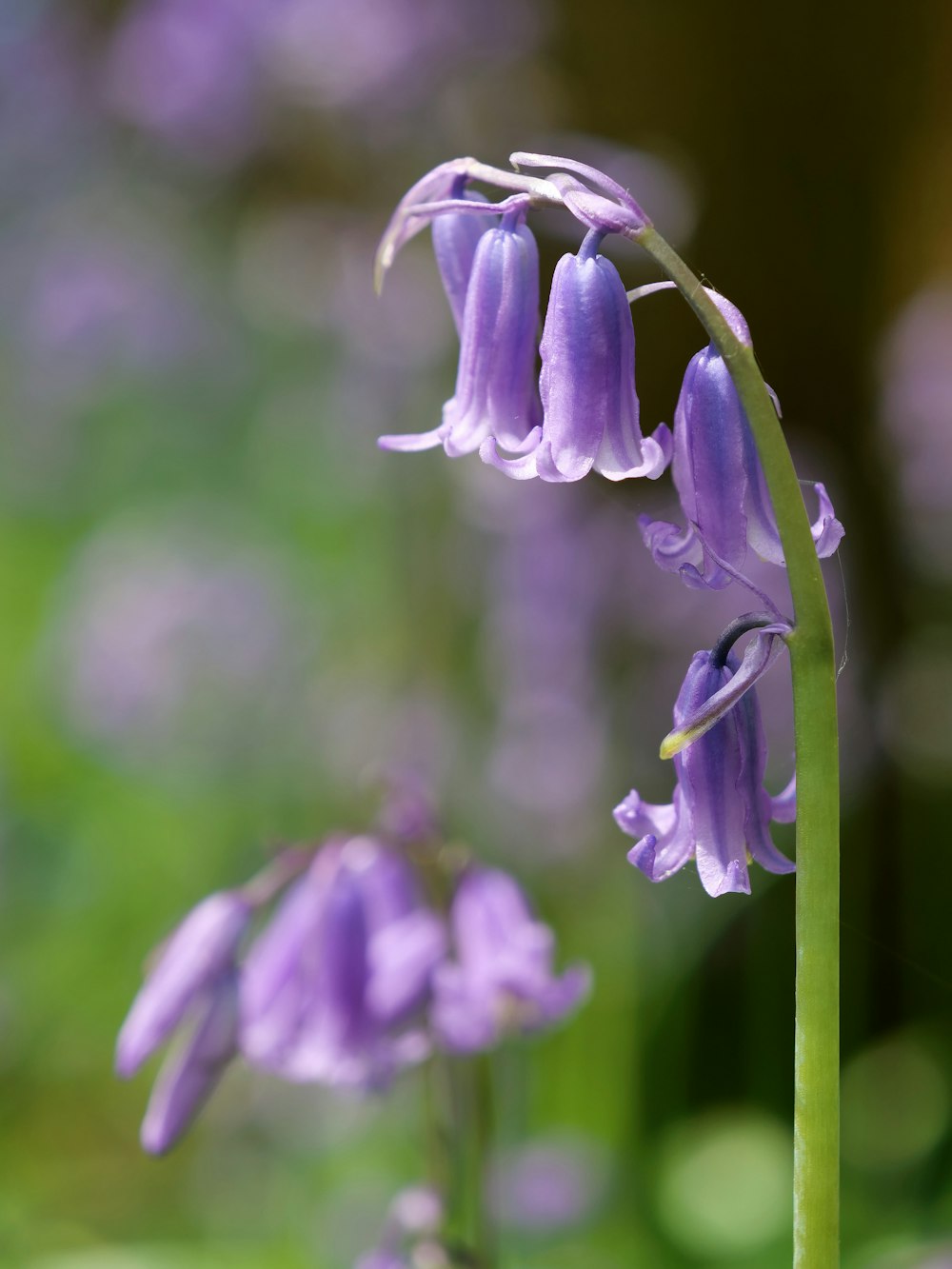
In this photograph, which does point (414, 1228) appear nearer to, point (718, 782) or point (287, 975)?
point (287, 975)

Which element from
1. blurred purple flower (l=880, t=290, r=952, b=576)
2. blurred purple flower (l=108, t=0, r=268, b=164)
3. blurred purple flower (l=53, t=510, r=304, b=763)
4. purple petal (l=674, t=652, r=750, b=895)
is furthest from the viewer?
blurred purple flower (l=53, t=510, r=304, b=763)

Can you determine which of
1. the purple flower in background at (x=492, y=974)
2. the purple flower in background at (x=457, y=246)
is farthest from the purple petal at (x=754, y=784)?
the purple flower in background at (x=492, y=974)

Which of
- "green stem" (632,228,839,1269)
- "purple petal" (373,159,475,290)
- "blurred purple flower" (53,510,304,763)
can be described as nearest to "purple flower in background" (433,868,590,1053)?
"green stem" (632,228,839,1269)

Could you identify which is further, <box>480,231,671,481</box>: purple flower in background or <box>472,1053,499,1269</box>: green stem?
<box>472,1053,499,1269</box>: green stem

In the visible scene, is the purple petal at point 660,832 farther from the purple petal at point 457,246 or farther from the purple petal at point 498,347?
the purple petal at point 457,246

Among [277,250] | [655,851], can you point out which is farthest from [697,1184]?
[277,250]

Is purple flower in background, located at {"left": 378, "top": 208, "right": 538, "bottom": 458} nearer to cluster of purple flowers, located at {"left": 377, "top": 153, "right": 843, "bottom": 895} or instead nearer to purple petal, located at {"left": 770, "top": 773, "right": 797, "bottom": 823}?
cluster of purple flowers, located at {"left": 377, "top": 153, "right": 843, "bottom": 895}
